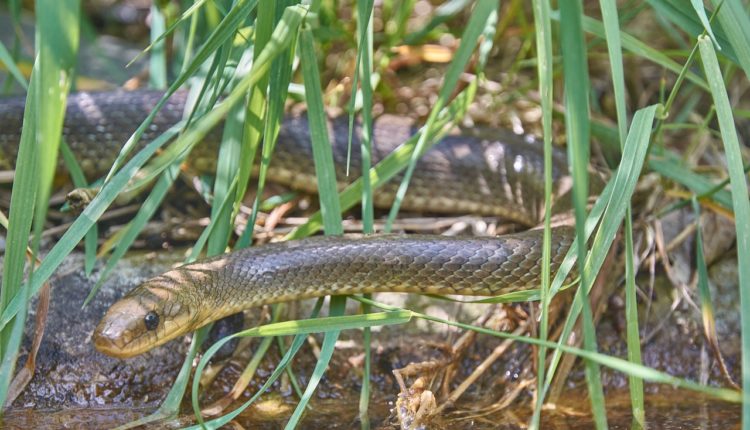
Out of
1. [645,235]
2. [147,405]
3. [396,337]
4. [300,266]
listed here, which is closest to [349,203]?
[300,266]

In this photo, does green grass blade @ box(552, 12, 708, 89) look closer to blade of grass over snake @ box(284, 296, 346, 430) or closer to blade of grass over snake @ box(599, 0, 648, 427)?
blade of grass over snake @ box(599, 0, 648, 427)

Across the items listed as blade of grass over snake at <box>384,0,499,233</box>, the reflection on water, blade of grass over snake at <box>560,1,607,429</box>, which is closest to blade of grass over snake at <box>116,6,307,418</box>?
the reflection on water

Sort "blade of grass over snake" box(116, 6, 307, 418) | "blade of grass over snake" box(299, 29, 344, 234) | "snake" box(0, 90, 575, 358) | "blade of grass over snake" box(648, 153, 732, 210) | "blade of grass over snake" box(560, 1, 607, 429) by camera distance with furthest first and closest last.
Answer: "blade of grass over snake" box(648, 153, 732, 210), "snake" box(0, 90, 575, 358), "blade of grass over snake" box(299, 29, 344, 234), "blade of grass over snake" box(116, 6, 307, 418), "blade of grass over snake" box(560, 1, 607, 429)

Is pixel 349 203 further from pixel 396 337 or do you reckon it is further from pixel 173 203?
pixel 173 203

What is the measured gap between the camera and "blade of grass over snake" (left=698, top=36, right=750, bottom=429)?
2.46m

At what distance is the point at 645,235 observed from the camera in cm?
432

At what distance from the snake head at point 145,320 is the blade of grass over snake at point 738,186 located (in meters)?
1.96

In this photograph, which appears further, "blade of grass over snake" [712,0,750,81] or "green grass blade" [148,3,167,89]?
"green grass blade" [148,3,167,89]

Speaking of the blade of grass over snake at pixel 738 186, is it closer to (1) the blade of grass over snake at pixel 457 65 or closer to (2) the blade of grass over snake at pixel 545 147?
(2) the blade of grass over snake at pixel 545 147

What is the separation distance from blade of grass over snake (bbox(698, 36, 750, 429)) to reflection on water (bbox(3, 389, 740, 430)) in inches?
42.6

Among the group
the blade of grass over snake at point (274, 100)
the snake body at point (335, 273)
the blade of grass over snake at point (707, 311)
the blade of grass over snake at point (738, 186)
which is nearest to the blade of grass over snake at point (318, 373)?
the snake body at point (335, 273)

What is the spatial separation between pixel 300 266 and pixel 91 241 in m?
0.89

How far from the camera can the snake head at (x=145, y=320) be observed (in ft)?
10.6

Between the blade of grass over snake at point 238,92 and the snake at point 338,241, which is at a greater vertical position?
the blade of grass over snake at point 238,92
